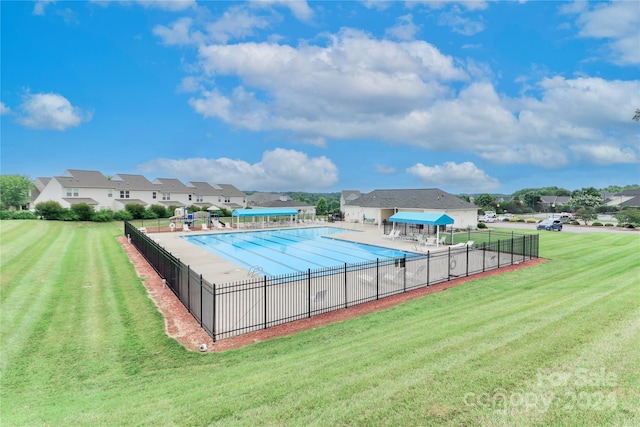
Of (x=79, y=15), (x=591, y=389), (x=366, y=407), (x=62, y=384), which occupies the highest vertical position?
(x=79, y=15)

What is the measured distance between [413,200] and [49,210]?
43.9m

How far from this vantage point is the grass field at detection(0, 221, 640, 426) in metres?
4.00

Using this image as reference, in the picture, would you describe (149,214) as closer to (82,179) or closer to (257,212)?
(82,179)

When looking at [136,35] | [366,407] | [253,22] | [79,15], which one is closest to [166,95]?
[136,35]

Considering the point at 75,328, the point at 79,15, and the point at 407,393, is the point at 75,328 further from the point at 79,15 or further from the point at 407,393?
the point at 79,15

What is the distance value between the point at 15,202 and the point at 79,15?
53929mm

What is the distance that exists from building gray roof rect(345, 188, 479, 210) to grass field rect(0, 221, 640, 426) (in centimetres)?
2463

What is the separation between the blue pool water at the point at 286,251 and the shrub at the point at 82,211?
19369 millimetres

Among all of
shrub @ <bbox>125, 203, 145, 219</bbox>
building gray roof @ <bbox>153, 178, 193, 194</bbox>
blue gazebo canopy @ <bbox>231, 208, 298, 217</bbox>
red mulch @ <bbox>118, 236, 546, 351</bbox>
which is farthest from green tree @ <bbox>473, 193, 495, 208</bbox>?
shrub @ <bbox>125, 203, 145, 219</bbox>

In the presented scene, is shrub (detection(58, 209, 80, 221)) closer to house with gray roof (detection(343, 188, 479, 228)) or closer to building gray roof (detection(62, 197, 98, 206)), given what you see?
building gray roof (detection(62, 197, 98, 206))

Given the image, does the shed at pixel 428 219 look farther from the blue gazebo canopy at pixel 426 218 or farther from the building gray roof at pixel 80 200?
the building gray roof at pixel 80 200

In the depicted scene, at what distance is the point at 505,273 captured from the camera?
14.3 m

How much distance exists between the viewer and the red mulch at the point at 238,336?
25.8 ft

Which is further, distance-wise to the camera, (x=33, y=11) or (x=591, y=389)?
(x=33, y=11)
